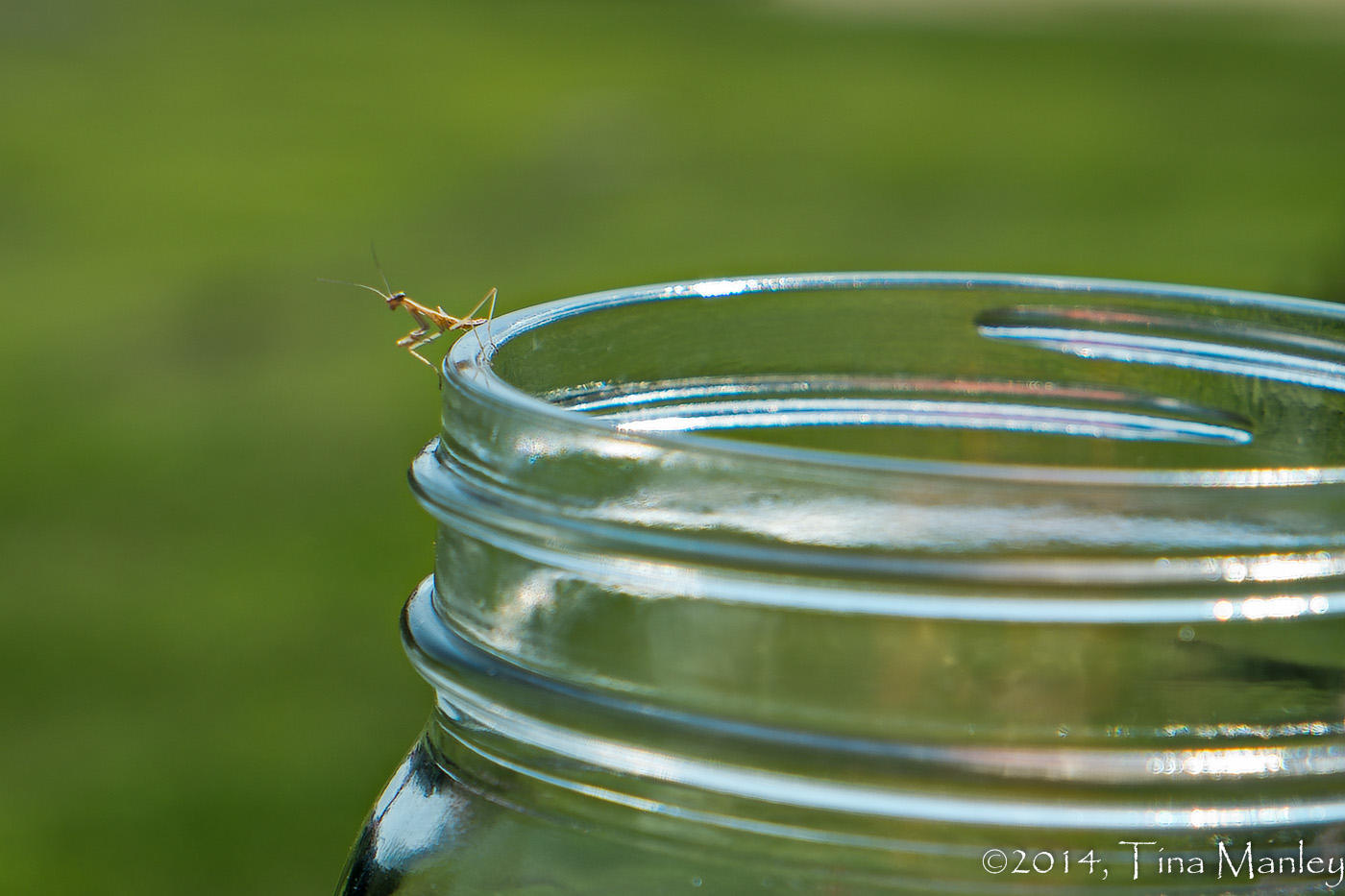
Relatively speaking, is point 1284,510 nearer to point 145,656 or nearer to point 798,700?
point 798,700

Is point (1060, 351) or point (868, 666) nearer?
point (868, 666)

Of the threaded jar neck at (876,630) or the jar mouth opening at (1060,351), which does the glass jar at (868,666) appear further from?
the jar mouth opening at (1060,351)

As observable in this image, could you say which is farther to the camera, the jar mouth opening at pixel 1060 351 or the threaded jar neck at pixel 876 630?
the jar mouth opening at pixel 1060 351

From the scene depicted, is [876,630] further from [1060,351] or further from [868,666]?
[1060,351]

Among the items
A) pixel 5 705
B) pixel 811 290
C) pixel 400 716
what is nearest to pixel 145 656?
pixel 5 705

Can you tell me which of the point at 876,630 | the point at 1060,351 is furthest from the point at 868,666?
the point at 1060,351

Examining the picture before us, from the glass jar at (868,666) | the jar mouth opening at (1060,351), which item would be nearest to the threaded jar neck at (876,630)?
the glass jar at (868,666)
